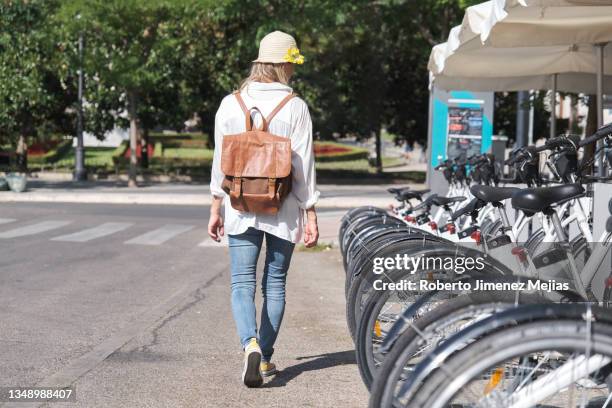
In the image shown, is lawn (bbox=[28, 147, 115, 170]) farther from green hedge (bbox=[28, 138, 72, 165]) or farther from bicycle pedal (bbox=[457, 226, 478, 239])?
bicycle pedal (bbox=[457, 226, 478, 239])

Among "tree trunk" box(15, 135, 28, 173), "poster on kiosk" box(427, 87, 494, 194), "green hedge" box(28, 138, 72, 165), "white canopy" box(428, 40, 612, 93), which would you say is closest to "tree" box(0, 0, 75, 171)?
"tree trunk" box(15, 135, 28, 173)

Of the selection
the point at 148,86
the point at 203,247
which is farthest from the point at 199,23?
the point at 203,247

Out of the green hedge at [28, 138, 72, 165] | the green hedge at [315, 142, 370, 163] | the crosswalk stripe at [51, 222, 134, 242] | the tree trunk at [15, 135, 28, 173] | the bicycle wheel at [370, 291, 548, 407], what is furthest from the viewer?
Answer: the green hedge at [315, 142, 370, 163]

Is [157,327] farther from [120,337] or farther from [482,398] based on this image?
[482,398]

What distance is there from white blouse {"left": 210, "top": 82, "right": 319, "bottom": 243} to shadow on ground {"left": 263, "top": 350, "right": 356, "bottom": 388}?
0.82m

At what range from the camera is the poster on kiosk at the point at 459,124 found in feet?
63.5

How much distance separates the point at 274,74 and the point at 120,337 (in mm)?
2470

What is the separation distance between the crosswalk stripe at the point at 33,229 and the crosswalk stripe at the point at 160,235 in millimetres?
1748

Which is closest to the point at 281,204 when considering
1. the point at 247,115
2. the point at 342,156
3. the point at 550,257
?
the point at 247,115

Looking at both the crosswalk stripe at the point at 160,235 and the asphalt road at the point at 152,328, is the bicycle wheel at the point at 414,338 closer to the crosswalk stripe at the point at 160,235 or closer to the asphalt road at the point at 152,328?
the asphalt road at the point at 152,328

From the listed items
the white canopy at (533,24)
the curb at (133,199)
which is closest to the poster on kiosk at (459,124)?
the curb at (133,199)

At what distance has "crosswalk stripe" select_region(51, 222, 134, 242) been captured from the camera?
49.5 feet

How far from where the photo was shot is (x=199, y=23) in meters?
38.1

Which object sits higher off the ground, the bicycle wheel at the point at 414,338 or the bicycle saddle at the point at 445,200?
the bicycle saddle at the point at 445,200
